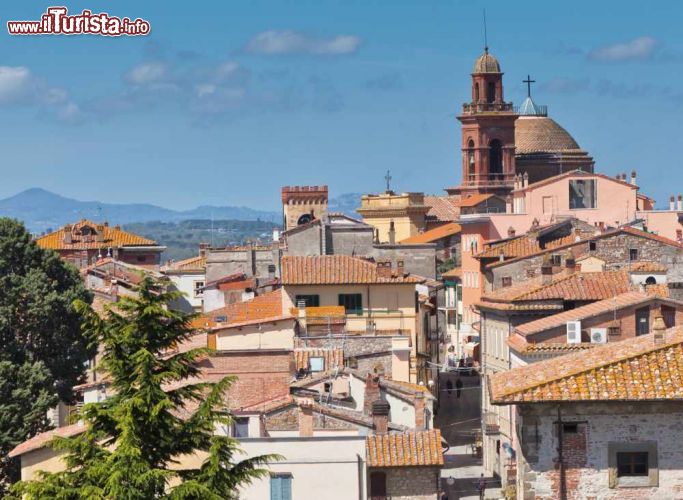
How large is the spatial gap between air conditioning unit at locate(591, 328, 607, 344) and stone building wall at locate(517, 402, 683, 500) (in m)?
26.3

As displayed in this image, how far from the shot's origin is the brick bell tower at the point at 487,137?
192 meters

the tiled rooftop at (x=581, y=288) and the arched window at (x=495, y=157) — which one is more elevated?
the arched window at (x=495, y=157)

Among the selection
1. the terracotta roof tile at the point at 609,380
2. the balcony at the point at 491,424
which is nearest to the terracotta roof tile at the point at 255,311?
the balcony at the point at 491,424

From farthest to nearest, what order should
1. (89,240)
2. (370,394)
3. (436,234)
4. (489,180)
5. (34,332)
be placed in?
1. (489,180)
2. (436,234)
3. (89,240)
4. (34,332)
5. (370,394)

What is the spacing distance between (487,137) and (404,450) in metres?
146

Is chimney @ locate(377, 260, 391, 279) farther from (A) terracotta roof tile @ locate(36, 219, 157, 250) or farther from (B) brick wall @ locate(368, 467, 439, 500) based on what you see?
(A) terracotta roof tile @ locate(36, 219, 157, 250)

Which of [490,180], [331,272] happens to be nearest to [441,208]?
[490,180]

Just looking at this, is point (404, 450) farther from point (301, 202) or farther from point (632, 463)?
point (301, 202)

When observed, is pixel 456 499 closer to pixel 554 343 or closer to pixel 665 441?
pixel 554 343

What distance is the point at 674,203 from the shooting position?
126 m

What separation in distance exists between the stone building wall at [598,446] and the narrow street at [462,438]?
1027 inches

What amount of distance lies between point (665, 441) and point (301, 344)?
3761 cm

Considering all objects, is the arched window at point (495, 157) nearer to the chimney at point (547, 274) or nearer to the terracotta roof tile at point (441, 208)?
the terracotta roof tile at point (441, 208)

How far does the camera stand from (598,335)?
57.3 meters
